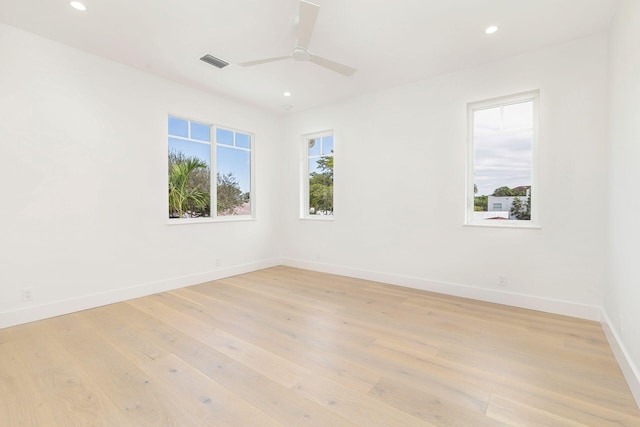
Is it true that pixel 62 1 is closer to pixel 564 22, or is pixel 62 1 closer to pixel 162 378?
pixel 162 378

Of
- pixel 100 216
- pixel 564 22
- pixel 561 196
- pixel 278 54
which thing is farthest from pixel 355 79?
pixel 100 216

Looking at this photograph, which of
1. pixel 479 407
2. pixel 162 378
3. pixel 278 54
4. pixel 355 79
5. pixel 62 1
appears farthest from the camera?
pixel 355 79

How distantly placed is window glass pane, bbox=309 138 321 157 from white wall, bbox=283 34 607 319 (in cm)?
25

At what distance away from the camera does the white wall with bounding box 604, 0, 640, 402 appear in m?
1.96

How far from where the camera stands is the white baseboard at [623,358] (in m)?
1.84

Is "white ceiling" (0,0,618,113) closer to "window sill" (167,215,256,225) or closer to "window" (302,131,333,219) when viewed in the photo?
"window" (302,131,333,219)

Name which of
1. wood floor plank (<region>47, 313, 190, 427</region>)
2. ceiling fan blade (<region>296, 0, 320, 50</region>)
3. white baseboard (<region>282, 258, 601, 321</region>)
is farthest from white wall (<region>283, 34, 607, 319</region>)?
wood floor plank (<region>47, 313, 190, 427</region>)

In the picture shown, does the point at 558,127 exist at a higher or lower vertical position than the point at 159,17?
lower

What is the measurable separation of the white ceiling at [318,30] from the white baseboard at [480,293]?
109 inches

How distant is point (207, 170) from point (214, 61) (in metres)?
1.72

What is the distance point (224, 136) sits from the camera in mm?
4996

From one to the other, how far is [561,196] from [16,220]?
5.60 m

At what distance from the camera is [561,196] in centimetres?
320

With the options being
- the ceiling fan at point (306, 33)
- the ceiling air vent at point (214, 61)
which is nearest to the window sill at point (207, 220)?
the ceiling air vent at point (214, 61)
